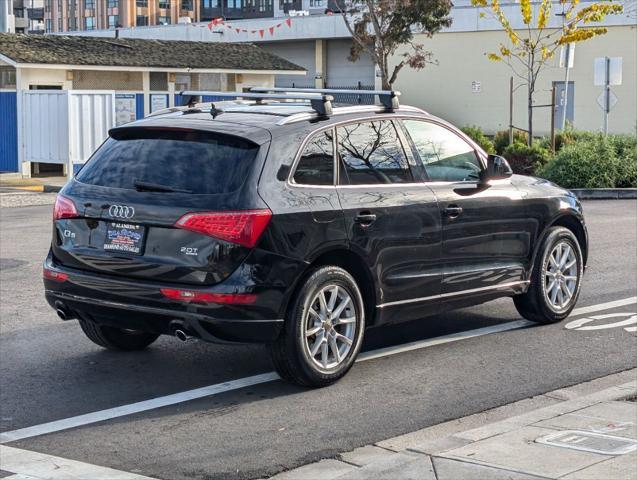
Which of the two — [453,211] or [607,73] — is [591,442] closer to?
[453,211]

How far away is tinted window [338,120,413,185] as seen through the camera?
7660mm

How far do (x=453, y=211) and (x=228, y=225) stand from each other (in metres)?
2.04

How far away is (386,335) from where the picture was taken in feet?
29.5

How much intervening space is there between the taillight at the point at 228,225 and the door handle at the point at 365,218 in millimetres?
860

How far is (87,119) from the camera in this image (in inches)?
1102

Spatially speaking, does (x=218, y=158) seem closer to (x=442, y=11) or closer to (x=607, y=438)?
(x=607, y=438)

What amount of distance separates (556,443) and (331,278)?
1917mm

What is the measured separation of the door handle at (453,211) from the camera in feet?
26.8

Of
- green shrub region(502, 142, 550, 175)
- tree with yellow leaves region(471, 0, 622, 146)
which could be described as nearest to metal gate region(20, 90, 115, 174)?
green shrub region(502, 142, 550, 175)

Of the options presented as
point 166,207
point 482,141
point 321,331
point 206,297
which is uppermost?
point 166,207

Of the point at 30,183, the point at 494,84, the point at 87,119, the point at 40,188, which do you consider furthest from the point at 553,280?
the point at 494,84

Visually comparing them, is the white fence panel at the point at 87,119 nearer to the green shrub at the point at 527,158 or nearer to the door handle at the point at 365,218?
the green shrub at the point at 527,158

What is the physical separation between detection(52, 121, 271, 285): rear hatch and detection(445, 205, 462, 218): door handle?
165cm

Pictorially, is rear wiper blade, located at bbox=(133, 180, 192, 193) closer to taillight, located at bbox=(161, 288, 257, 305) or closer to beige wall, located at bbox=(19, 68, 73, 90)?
taillight, located at bbox=(161, 288, 257, 305)
